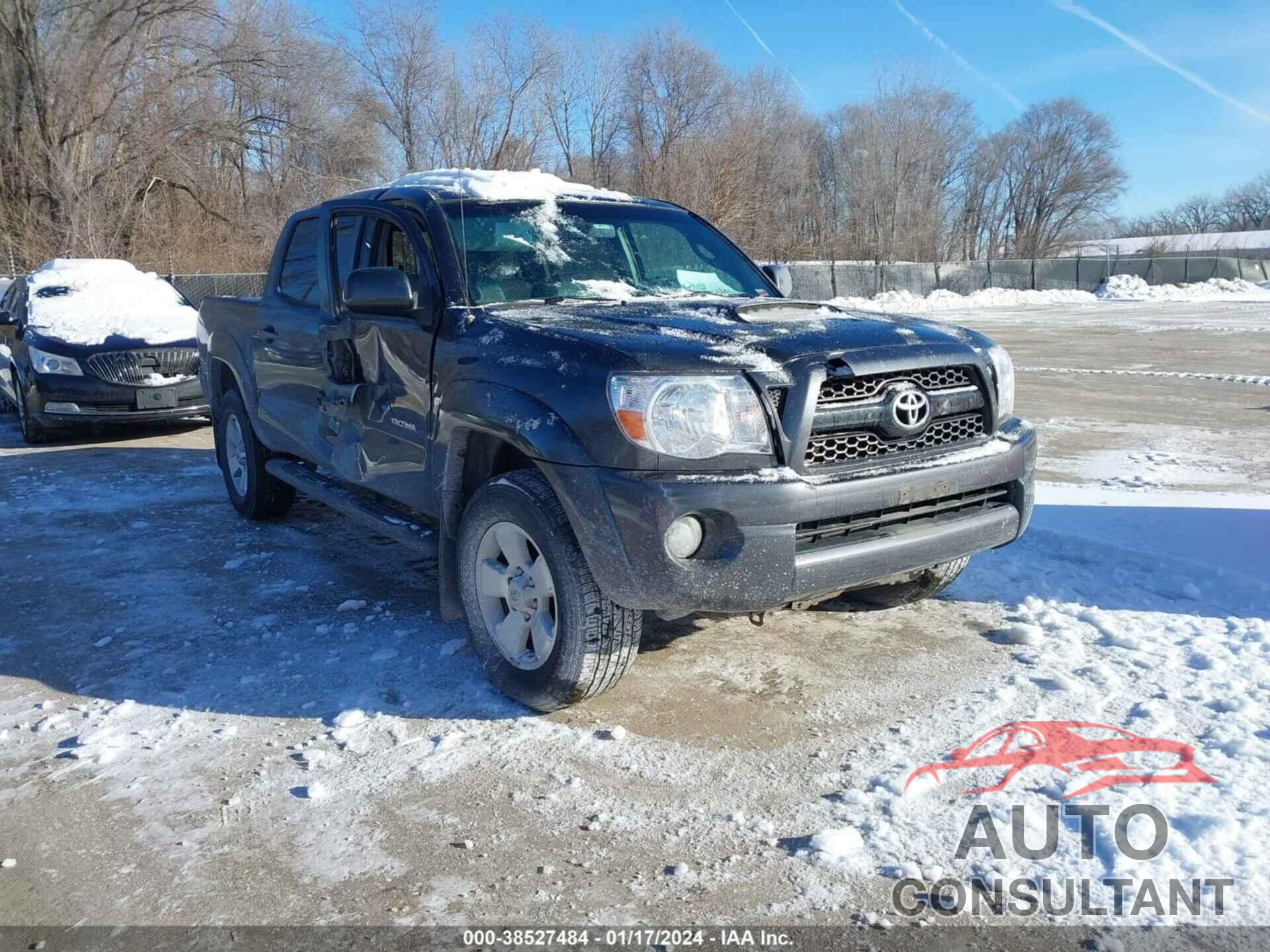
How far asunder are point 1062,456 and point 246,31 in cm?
3176

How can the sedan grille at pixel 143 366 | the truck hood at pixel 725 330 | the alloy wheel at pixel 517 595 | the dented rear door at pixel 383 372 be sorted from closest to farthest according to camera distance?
the truck hood at pixel 725 330 < the alloy wheel at pixel 517 595 < the dented rear door at pixel 383 372 < the sedan grille at pixel 143 366

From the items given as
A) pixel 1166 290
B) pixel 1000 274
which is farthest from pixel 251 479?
pixel 1166 290

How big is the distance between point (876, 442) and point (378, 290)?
1.95 m

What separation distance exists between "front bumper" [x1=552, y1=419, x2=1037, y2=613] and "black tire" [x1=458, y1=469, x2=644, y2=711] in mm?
108

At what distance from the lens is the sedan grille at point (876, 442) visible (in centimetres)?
330

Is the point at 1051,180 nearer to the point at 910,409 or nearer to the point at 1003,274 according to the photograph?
the point at 1003,274

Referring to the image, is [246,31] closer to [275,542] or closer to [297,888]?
[275,542]

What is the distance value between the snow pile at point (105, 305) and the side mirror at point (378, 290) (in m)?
5.99

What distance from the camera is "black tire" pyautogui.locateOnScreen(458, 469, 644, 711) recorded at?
10.9 feet

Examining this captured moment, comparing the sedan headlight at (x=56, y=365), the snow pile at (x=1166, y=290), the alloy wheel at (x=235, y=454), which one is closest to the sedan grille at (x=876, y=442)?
the alloy wheel at (x=235, y=454)

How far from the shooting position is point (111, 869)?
9.06ft

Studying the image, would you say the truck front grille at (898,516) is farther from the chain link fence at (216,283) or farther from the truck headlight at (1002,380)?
the chain link fence at (216,283)

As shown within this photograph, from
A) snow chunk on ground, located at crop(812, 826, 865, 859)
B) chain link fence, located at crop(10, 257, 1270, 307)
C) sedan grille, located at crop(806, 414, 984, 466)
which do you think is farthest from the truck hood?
chain link fence, located at crop(10, 257, 1270, 307)

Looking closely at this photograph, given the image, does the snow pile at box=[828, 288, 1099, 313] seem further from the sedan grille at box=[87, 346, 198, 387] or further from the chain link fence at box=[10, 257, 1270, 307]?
the sedan grille at box=[87, 346, 198, 387]
